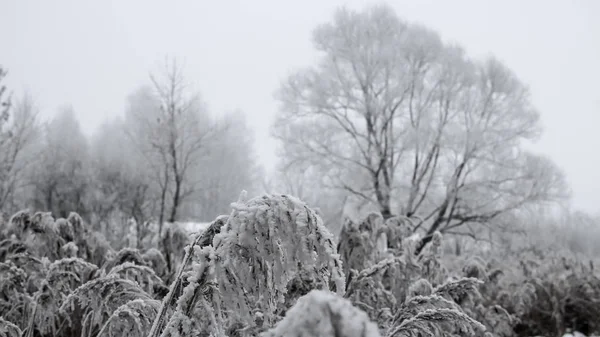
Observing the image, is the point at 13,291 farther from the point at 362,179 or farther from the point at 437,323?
the point at 362,179

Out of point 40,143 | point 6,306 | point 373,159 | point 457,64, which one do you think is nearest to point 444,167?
point 373,159

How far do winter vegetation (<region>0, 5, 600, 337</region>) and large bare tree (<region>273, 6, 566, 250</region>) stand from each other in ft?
0.20

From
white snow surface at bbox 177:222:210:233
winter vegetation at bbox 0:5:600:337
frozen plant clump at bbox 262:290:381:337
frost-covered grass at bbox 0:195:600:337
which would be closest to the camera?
frozen plant clump at bbox 262:290:381:337

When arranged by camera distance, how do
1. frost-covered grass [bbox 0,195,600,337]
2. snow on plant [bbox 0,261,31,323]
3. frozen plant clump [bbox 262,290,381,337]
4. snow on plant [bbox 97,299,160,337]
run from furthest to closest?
1. snow on plant [bbox 0,261,31,323]
2. snow on plant [bbox 97,299,160,337]
3. frost-covered grass [bbox 0,195,600,337]
4. frozen plant clump [bbox 262,290,381,337]

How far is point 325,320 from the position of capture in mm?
684

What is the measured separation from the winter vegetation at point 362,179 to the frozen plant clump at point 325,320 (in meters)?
1.00

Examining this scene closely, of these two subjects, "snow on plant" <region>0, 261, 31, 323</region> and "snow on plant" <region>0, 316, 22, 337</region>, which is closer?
"snow on plant" <region>0, 316, 22, 337</region>

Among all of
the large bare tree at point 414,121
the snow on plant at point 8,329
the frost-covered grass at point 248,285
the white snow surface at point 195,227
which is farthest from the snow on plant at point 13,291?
the large bare tree at point 414,121

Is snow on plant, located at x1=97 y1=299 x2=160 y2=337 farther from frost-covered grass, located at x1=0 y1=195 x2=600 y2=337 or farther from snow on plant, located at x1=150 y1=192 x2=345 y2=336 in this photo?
snow on plant, located at x1=150 y1=192 x2=345 y2=336

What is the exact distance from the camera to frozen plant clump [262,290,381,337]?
0.67 m

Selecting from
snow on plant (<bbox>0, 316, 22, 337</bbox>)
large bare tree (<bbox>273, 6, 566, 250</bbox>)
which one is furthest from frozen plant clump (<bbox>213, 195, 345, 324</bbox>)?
large bare tree (<bbox>273, 6, 566, 250</bbox>)

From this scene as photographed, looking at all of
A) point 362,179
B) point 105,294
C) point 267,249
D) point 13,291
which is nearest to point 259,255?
point 267,249

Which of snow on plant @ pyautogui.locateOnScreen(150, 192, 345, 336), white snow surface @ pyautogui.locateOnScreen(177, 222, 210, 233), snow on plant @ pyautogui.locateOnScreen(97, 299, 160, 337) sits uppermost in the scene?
white snow surface @ pyautogui.locateOnScreen(177, 222, 210, 233)

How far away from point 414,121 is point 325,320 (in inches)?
800
